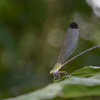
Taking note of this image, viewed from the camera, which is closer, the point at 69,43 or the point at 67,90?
the point at 67,90

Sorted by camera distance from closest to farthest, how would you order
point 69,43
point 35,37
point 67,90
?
point 67,90, point 69,43, point 35,37

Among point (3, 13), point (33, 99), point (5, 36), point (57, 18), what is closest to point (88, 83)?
point (33, 99)

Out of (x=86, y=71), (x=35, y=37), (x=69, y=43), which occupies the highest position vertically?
(x=35, y=37)

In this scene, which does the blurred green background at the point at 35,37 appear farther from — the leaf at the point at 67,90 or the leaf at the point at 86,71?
the leaf at the point at 67,90

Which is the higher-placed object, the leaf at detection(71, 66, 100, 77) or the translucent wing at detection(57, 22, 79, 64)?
the translucent wing at detection(57, 22, 79, 64)

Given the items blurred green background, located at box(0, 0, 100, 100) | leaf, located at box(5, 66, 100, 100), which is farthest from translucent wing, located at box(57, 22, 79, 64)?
leaf, located at box(5, 66, 100, 100)

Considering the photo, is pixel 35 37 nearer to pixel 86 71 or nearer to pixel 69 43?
pixel 69 43

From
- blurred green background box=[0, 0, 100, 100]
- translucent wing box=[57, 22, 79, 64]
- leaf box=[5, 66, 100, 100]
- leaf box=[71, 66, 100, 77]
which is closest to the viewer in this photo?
leaf box=[5, 66, 100, 100]

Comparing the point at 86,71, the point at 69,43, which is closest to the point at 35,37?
the point at 69,43

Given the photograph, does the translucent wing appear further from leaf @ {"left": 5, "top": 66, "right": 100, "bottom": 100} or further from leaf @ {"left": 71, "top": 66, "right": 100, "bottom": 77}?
leaf @ {"left": 5, "top": 66, "right": 100, "bottom": 100}
